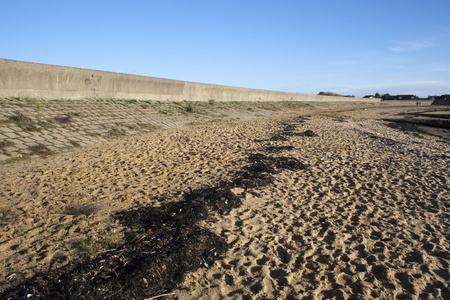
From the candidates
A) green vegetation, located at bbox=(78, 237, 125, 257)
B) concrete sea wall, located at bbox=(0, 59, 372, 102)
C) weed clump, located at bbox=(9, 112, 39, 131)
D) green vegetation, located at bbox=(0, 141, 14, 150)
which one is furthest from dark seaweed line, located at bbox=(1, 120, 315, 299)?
concrete sea wall, located at bbox=(0, 59, 372, 102)

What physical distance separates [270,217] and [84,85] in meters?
10.3

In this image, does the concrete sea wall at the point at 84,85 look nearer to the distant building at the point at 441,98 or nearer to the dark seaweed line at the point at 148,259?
the dark seaweed line at the point at 148,259

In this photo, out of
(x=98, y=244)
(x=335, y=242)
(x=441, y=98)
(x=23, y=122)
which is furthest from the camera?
(x=441, y=98)

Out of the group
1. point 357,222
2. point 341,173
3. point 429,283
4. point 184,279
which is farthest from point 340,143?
point 184,279

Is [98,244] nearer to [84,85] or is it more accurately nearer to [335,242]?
[335,242]

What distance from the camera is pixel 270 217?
455cm

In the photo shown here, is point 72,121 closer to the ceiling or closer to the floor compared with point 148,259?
closer to the ceiling

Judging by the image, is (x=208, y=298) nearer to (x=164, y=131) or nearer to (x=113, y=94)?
(x=164, y=131)

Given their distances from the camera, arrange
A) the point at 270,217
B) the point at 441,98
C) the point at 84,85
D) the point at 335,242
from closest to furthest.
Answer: the point at 335,242
the point at 270,217
the point at 84,85
the point at 441,98

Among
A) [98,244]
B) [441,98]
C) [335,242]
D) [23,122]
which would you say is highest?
[441,98]

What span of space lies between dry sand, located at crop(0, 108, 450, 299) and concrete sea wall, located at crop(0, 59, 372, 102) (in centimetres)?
396

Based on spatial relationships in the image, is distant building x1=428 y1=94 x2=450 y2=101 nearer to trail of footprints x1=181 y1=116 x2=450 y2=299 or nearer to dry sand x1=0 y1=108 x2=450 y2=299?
dry sand x1=0 y1=108 x2=450 y2=299

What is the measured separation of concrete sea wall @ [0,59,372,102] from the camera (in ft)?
31.1

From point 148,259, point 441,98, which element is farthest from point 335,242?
point 441,98
